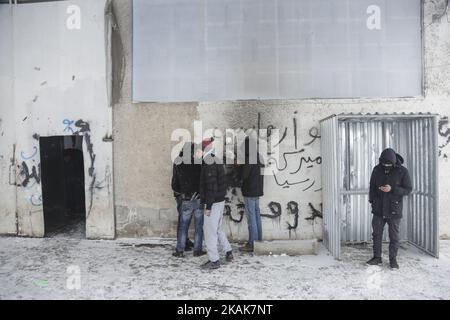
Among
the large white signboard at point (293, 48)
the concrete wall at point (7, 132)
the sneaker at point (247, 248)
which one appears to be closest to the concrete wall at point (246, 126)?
the large white signboard at point (293, 48)

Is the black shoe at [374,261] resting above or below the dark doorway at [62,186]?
below

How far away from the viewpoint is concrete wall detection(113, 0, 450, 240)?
6.57 m

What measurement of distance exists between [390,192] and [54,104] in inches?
258

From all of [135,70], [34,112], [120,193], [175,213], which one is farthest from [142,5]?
[175,213]

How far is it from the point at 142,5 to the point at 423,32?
5564mm

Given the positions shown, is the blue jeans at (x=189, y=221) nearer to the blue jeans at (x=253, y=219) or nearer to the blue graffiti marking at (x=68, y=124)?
the blue jeans at (x=253, y=219)

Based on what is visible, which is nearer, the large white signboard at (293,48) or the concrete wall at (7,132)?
the large white signboard at (293,48)

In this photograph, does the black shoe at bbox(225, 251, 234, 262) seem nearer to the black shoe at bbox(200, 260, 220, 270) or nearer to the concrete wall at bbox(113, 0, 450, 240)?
the black shoe at bbox(200, 260, 220, 270)

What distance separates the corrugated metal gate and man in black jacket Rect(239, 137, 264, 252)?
4.07ft

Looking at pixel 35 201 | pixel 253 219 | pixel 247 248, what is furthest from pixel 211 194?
pixel 35 201

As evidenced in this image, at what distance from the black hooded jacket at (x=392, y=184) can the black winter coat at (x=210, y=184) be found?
249 cm

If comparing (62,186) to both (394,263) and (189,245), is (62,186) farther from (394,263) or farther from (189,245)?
(394,263)

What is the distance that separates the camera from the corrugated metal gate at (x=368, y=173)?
5.71 m

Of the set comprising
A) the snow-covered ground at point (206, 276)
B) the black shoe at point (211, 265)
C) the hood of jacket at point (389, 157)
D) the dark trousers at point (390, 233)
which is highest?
the hood of jacket at point (389, 157)
